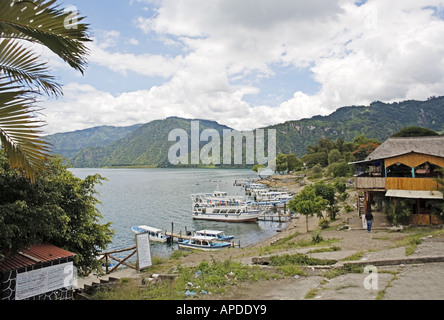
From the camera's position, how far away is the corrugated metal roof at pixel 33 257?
7141mm

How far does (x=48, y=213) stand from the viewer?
7.31 meters

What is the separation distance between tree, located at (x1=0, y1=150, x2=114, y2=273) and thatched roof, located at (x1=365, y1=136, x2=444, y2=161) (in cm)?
1846

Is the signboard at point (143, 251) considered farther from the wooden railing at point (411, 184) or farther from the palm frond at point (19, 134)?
the wooden railing at point (411, 184)

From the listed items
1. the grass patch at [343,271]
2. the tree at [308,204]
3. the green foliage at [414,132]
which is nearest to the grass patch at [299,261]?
the grass patch at [343,271]

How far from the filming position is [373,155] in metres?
21.7

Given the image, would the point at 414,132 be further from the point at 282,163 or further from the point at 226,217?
the point at 282,163

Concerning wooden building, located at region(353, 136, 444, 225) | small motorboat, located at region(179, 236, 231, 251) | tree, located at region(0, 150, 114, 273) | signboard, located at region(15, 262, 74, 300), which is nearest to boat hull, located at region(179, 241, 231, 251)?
small motorboat, located at region(179, 236, 231, 251)

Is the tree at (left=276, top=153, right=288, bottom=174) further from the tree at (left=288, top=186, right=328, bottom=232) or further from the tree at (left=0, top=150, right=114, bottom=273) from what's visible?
the tree at (left=0, top=150, right=114, bottom=273)

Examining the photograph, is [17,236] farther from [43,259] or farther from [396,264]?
[396,264]

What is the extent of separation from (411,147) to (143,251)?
1894cm

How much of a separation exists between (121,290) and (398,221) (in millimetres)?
17194

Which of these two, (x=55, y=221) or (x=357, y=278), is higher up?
(x=55, y=221)
